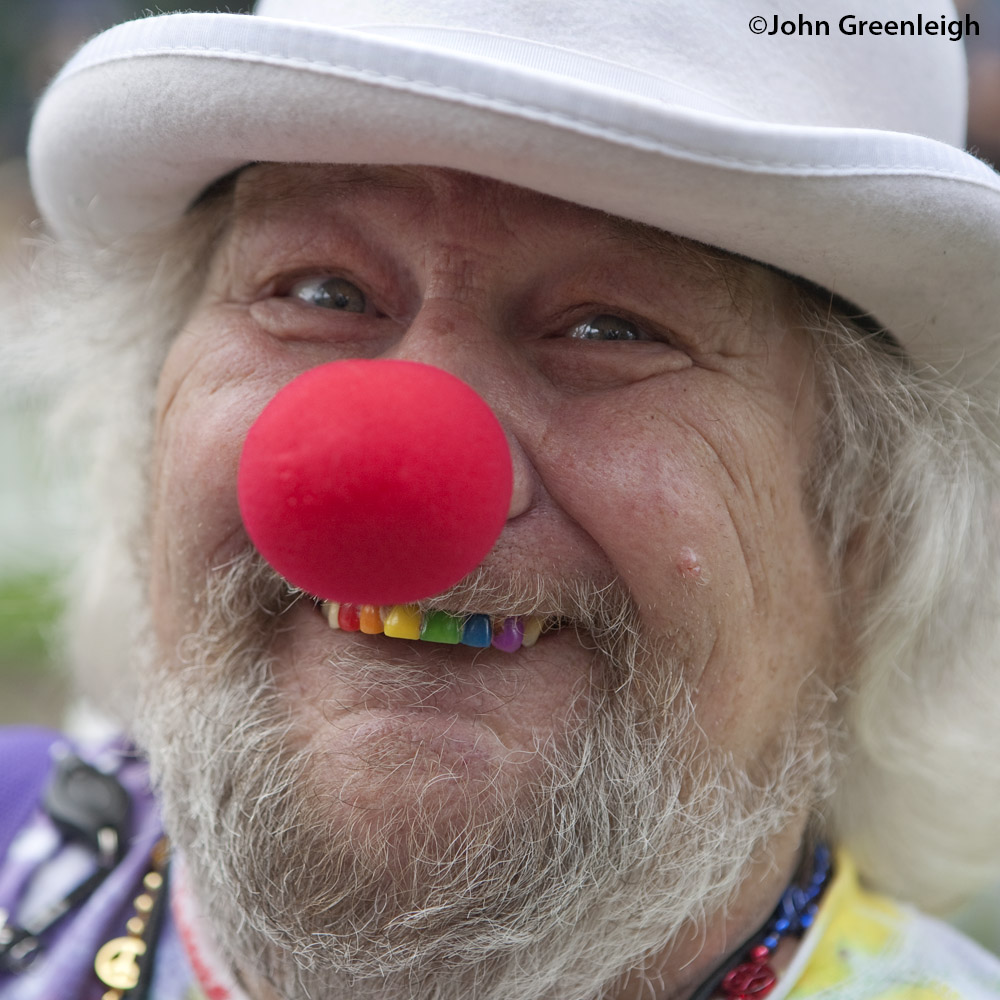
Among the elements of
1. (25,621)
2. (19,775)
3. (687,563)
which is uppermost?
(687,563)

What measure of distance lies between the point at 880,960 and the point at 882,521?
0.58m

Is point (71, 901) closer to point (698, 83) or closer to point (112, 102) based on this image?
point (112, 102)

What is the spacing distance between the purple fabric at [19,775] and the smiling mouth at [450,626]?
2.80ft

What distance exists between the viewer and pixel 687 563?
125cm

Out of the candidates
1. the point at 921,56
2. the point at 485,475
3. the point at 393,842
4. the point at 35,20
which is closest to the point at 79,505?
the point at 393,842

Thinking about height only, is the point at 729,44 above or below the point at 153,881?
above

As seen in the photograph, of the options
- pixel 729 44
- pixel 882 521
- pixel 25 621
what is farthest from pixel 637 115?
pixel 25 621

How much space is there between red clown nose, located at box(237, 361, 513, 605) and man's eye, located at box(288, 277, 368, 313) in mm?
314

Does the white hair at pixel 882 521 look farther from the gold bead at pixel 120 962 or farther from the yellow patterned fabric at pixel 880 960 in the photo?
the gold bead at pixel 120 962

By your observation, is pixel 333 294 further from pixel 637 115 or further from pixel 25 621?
pixel 25 621

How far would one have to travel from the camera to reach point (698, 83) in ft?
3.88

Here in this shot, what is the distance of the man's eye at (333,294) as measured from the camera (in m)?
1.37

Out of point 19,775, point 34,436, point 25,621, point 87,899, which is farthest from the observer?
point 25,621

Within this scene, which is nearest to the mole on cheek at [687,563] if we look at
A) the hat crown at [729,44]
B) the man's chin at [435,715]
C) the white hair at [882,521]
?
the man's chin at [435,715]
